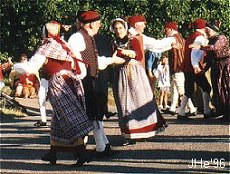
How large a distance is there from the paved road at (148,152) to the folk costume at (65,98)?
0.29 meters

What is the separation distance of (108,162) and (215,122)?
3191 millimetres

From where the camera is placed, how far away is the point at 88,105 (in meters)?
6.49

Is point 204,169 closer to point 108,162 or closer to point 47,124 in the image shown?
point 108,162

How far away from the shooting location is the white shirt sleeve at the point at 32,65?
589 centimetres

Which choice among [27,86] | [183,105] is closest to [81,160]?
[183,105]

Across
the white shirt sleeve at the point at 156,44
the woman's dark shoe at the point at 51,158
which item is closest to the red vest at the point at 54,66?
the woman's dark shoe at the point at 51,158

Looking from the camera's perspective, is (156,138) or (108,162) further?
(156,138)

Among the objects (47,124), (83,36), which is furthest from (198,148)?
(47,124)

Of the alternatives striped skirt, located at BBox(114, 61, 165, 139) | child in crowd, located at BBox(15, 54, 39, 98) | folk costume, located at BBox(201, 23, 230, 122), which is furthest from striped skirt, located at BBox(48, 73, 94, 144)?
child in crowd, located at BBox(15, 54, 39, 98)

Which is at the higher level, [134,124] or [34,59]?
[34,59]

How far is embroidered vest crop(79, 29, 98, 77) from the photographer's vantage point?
6.43 metres

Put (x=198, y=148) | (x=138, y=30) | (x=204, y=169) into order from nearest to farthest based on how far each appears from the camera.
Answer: (x=204, y=169) < (x=198, y=148) < (x=138, y=30)

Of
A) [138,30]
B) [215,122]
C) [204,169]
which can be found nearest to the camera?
[204,169]

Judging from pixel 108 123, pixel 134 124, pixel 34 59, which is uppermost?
pixel 34 59
